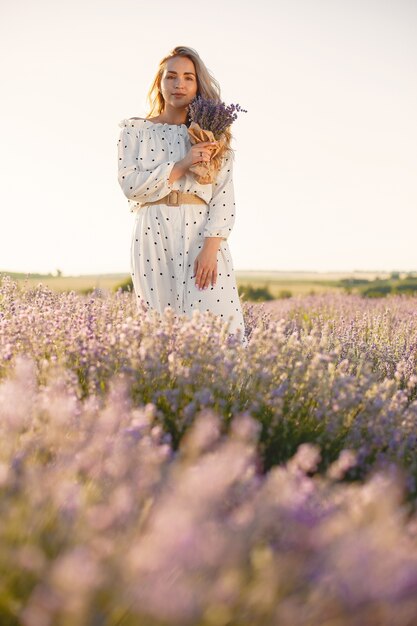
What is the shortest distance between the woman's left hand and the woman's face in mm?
872

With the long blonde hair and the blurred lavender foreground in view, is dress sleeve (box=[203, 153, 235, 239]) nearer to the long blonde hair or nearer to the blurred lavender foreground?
the long blonde hair

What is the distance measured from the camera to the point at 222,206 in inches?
168

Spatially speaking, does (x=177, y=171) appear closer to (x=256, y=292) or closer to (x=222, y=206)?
(x=222, y=206)

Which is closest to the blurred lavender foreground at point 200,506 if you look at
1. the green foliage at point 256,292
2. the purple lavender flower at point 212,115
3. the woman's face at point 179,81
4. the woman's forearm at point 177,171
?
the woman's forearm at point 177,171

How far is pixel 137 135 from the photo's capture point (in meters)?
4.37

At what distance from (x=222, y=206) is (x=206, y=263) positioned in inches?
14.5

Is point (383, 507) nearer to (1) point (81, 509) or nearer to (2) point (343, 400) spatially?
(1) point (81, 509)

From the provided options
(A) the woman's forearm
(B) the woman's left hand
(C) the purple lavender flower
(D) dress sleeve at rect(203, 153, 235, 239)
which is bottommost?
(B) the woman's left hand

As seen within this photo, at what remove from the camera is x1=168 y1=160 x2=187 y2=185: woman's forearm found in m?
4.06

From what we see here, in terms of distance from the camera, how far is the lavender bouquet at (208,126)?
4.05 metres

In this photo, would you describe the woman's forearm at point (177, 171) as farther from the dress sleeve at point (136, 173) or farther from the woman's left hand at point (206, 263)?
the woman's left hand at point (206, 263)

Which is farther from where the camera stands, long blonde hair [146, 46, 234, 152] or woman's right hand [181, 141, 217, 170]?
long blonde hair [146, 46, 234, 152]

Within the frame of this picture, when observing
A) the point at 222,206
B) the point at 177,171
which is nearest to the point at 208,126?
the point at 177,171

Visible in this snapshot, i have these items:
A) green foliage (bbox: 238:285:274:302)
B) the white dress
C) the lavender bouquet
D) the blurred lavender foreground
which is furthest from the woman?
green foliage (bbox: 238:285:274:302)
